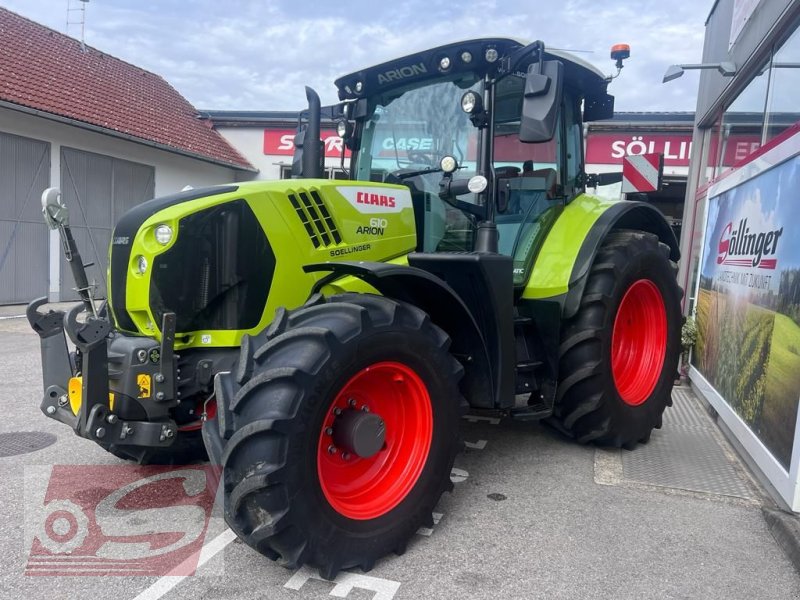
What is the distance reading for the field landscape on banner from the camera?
3428 millimetres

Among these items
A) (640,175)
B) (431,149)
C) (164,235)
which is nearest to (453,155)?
(431,149)

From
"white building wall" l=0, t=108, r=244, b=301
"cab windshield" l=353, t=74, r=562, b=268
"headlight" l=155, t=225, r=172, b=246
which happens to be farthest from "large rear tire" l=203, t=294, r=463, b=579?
"white building wall" l=0, t=108, r=244, b=301

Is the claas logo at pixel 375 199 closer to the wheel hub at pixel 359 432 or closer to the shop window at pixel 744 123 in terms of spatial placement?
the wheel hub at pixel 359 432

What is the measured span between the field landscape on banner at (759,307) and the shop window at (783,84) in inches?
20.1

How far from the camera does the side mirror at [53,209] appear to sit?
314cm

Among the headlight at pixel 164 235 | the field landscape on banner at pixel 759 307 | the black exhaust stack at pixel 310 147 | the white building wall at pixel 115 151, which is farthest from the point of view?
the white building wall at pixel 115 151

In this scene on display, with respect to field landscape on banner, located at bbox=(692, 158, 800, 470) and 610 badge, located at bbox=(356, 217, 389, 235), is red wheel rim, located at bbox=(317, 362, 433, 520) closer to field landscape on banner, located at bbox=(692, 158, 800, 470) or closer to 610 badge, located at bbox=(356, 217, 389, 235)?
610 badge, located at bbox=(356, 217, 389, 235)

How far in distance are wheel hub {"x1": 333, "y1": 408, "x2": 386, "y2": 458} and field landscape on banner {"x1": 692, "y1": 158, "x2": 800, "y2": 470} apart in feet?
7.11

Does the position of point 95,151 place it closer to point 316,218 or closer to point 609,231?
point 316,218

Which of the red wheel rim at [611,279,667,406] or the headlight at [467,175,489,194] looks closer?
the headlight at [467,175,489,194]

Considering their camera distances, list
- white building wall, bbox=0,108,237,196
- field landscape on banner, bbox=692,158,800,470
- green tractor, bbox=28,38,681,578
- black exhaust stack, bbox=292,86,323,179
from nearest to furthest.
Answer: green tractor, bbox=28,38,681,578 → field landscape on banner, bbox=692,158,800,470 → black exhaust stack, bbox=292,86,323,179 → white building wall, bbox=0,108,237,196

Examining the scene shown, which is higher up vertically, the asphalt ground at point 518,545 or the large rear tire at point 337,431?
the large rear tire at point 337,431

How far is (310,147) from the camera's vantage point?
4.07 metres

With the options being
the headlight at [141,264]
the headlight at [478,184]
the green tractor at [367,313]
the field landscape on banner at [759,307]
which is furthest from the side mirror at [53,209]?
the field landscape on banner at [759,307]
